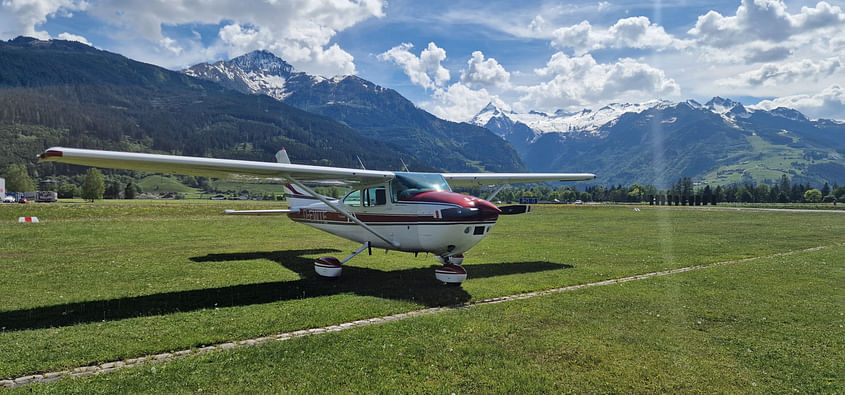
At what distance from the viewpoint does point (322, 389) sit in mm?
4828

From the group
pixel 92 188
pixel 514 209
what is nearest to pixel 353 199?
pixel 514 209

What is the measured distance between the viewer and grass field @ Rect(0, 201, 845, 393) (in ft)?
17.0

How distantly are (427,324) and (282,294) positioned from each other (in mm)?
4349

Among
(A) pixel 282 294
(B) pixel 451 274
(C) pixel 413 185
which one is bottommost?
(A) pixel 282 294

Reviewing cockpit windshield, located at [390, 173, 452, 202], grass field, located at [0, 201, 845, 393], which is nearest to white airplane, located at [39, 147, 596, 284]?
cockpit windshield, located at [390, 173, 452, 202]

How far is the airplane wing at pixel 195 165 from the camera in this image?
7.42 meters

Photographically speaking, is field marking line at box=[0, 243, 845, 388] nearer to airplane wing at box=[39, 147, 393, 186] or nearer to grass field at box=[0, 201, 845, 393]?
grass field at box=[0, 201, 845, 393]

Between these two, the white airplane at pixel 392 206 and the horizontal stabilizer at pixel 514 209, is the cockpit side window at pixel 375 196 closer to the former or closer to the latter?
the white airplane at pixel 392 206

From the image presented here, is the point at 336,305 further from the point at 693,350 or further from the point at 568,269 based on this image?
the point at 568,269

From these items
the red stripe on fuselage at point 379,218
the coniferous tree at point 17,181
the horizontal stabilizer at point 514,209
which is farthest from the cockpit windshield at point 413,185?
the coniferous tree at point 17,181

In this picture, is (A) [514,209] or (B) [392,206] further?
(B) [392,206]

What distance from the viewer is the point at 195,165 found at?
9.09m

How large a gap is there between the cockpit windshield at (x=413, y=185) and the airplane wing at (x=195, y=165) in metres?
0.32

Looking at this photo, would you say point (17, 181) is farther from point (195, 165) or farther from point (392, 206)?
point (392, 206)
